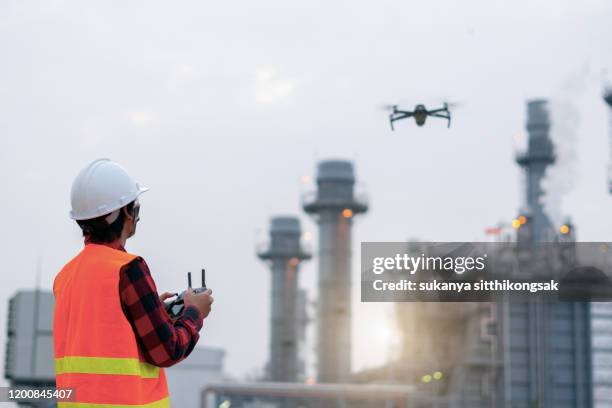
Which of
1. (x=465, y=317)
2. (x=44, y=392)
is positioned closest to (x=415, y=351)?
(x=465, y=317)

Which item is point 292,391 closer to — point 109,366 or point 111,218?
point 111,218

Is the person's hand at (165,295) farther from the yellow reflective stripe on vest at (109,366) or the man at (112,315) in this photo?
the yellow reflective stripe on vest at (109,366)

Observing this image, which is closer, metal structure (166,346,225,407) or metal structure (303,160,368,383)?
metal structure (166,346,225,407)

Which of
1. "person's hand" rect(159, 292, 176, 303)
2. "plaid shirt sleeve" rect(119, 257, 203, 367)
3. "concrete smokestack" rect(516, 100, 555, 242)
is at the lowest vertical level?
"plaid shirt sleeve" rect(119, 257, 203, 367)

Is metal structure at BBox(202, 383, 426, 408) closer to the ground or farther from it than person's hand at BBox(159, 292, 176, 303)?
closer to the ground

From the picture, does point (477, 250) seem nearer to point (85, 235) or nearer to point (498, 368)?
point (498, 368)

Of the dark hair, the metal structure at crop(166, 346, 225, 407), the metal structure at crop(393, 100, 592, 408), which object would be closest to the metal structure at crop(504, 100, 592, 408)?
the metal structure at crop(393, 100, 592, 408)

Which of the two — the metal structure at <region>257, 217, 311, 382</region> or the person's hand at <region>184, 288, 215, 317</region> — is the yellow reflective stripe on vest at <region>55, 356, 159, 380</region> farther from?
the metal structure at <region>257, 217, 311, 382</region>
